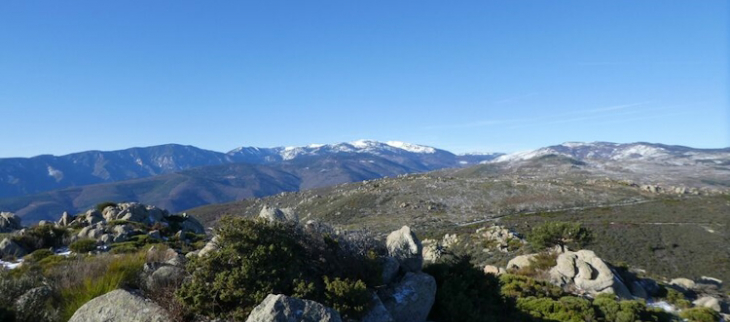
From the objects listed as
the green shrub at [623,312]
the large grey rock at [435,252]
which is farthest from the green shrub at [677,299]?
the large grey rock at [435,252]

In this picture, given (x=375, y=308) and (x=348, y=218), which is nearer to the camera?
(x=375, y=308)

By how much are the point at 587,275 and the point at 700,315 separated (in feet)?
18.3

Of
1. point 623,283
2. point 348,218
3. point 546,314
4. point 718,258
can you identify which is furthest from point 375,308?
point 348,218

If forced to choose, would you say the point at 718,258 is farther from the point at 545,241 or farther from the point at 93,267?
the point at 93,267

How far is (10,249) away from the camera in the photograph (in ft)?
74.2

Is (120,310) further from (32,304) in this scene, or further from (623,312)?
(623,312)

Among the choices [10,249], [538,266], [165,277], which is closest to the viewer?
[165,277]

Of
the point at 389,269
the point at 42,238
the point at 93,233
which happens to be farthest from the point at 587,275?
the point at 42,238

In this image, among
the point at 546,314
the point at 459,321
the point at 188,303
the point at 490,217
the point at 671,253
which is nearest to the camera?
the point at 188,303

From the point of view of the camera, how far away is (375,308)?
841 centimetres

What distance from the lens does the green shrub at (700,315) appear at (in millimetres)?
21688

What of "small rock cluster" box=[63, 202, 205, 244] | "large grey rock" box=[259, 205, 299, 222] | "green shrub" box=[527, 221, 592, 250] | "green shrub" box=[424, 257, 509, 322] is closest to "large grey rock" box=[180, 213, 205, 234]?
"small rock cluster" box=[63, 202, 205, 244]

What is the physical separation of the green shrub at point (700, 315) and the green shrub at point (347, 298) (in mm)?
22090

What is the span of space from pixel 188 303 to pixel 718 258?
51711 millimetres
